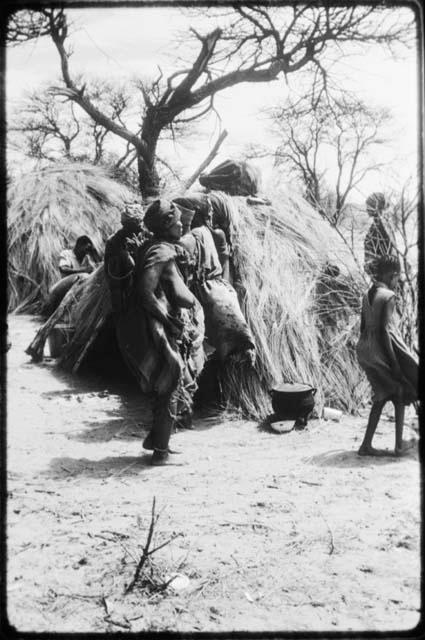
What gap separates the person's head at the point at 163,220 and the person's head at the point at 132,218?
0.96 feet

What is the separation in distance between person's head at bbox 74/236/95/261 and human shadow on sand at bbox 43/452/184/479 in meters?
4.57

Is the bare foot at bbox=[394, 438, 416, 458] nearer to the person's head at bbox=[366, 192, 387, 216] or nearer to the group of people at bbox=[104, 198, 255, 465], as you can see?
the group of people at bbox=[104, 198, 255, 465]

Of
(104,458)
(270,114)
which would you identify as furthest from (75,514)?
(270,114)

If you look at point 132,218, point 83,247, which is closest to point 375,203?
point 132,218

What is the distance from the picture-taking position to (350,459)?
191 inches

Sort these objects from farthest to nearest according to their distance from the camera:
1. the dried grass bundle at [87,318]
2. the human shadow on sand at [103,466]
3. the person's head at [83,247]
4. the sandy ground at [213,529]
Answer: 1. the person's head at [83,247]
2. the dried grass bundle at [87,318]
3. the human shadow on sand at [103,466]
4. the sandy ground at [213,529]

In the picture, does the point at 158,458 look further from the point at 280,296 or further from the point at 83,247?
the point at 83,247

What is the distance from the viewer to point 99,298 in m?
7.30

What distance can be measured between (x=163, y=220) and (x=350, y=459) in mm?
2256

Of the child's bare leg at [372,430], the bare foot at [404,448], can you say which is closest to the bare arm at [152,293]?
the child's bare leg at [372,430]

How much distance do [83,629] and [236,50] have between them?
1058 centimetres

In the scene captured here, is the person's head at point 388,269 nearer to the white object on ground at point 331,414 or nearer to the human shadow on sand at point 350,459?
the human shadow on sand at point 350,459

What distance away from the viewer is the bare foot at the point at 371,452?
15.8 ft

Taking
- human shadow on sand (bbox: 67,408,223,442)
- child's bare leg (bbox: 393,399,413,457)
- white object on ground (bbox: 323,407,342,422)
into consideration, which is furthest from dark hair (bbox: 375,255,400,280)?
human shadow on sand (bbox: 67,408,223,442)
